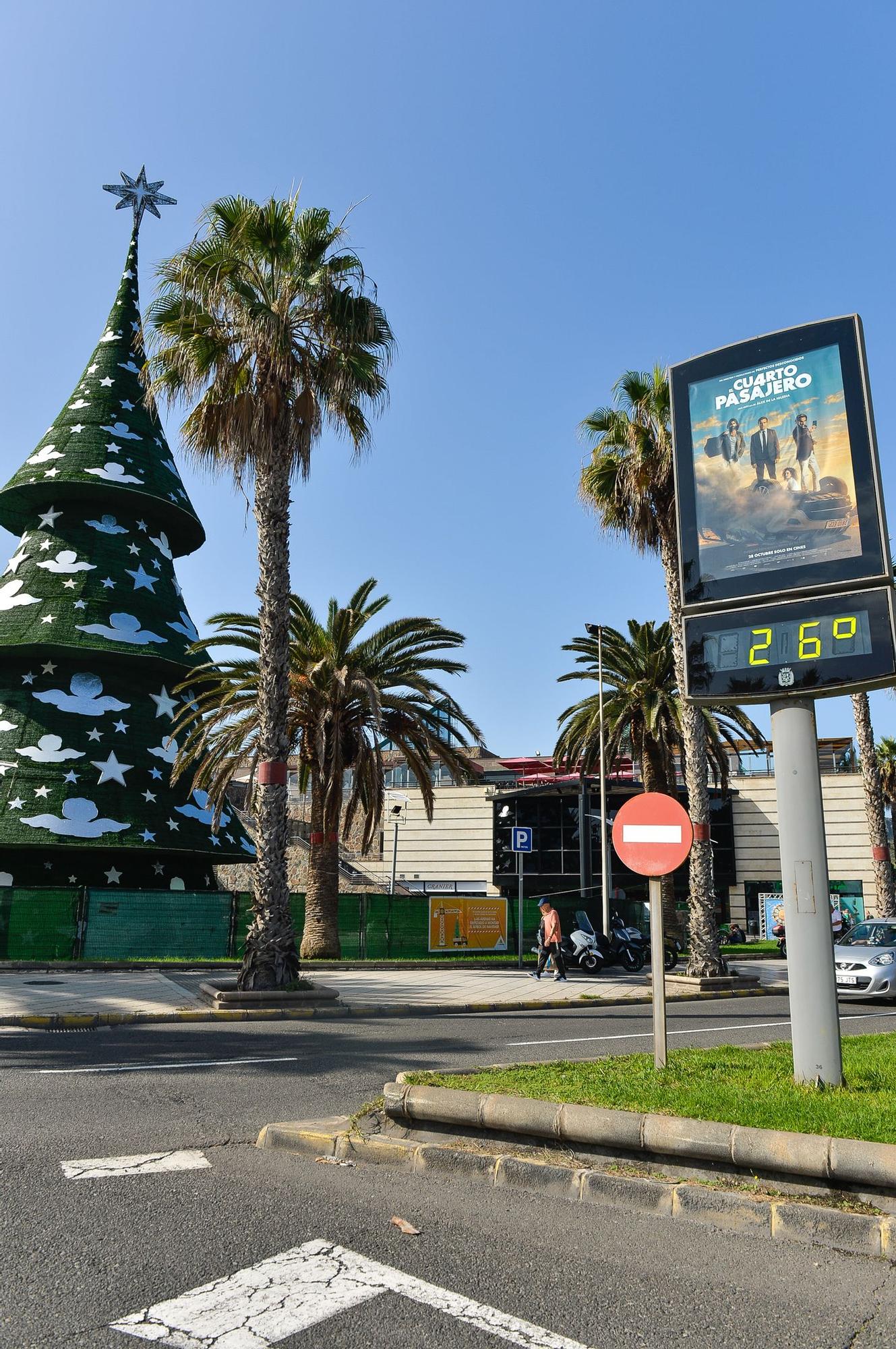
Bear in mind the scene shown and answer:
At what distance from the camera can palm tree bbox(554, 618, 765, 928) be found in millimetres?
29141

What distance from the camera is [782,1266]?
13.0ft

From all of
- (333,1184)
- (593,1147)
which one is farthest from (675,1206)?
(333,1184)

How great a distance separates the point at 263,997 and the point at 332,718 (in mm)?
10237

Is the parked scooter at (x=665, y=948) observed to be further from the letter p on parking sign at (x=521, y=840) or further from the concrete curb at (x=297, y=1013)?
the concrete curb at (x=297, y=1013)

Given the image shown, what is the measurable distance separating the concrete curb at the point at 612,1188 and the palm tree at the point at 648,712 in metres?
23.0

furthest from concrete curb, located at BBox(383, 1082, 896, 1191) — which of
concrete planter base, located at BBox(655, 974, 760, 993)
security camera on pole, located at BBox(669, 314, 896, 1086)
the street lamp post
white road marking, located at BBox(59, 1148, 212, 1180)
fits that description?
the street lamp post

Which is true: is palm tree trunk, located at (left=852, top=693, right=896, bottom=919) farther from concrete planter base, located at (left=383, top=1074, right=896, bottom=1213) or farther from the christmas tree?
concrete planter base, located at (left=383, top=1074, right=896, bottom=1213)

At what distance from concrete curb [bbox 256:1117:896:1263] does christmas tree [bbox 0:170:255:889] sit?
19811 millimetres

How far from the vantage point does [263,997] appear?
13.7m

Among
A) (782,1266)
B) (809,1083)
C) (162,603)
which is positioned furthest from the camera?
(162,603)

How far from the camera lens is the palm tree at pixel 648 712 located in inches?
1147

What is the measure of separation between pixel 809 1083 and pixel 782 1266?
251 centimetres

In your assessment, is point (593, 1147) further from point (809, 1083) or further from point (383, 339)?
point (383, 339)

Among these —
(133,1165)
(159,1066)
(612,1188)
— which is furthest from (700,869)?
(133,1165)
